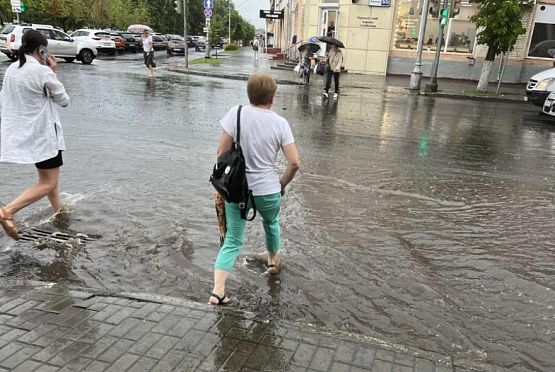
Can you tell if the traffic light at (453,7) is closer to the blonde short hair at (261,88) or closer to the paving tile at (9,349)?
the blonde short hair at (261,88)

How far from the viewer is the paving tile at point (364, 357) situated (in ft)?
9.16

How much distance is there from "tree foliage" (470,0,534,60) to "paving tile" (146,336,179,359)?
1875 cm

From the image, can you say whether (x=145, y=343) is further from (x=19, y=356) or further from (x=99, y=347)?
(x=19, y=356)

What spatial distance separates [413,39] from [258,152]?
24.5m

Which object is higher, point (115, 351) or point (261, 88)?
point (261, 88)

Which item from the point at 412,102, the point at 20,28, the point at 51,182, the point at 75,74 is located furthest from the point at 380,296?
the point at 20,28

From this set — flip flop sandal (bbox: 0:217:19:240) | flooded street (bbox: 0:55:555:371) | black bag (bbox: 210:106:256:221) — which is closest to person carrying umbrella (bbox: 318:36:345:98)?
flooded street (bbox: 0:55:555:371)

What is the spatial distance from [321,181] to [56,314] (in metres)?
4.29

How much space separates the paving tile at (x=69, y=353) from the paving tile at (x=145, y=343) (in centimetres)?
28

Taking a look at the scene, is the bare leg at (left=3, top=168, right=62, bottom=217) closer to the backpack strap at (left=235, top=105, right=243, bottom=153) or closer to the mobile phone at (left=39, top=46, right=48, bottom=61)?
the mobile phone at (left=39, top=46, right=48, bottom=61)

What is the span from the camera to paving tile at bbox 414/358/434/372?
2758mm

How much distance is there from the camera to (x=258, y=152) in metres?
3.48

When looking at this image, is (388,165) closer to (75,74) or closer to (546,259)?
(546,259)

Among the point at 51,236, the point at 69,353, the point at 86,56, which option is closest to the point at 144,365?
the point at 69,353
